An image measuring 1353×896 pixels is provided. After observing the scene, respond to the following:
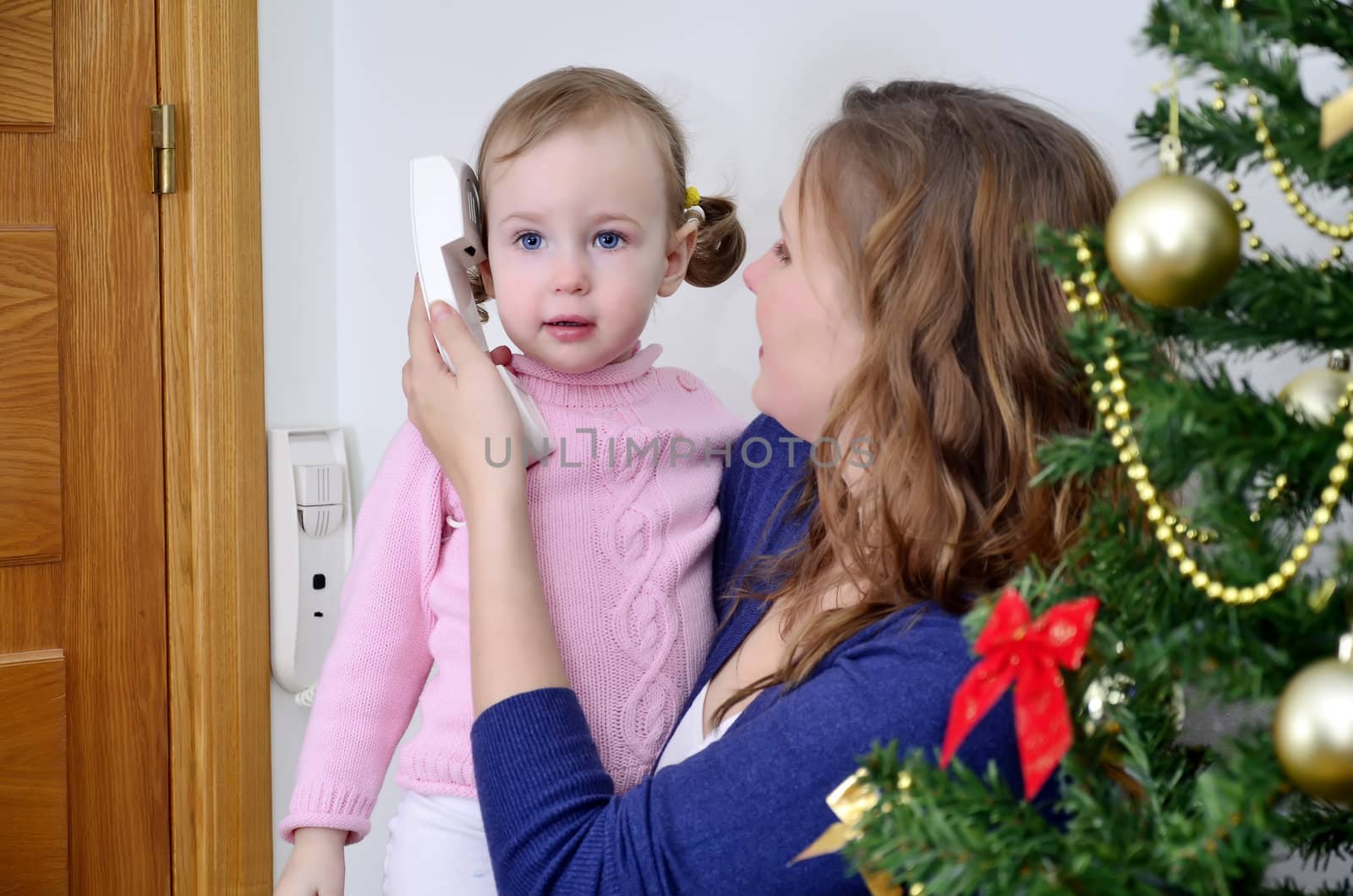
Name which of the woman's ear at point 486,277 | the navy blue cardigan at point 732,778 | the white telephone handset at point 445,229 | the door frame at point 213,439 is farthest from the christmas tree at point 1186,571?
the door frame at point 213,439

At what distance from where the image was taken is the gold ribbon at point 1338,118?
498mm

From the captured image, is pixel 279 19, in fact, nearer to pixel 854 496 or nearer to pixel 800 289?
pixel 800 289

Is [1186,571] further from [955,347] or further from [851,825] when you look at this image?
[955,347]

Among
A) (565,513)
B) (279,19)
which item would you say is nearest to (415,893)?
(565,513)

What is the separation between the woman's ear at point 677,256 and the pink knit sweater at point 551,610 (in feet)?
0.54

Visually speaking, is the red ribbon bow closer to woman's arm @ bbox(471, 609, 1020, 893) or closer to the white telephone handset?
woman's arm @ bbox(471, 609, 1020, 893)

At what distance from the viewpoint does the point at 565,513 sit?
1188 mm

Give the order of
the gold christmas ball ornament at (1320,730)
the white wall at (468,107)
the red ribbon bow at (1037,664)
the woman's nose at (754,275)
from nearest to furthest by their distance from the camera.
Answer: the gold christmas ball ornament at (1320,730) → the red ribbon bow at (1037,664) → the woman's nose at (754,275) → the white wall at (468,107)

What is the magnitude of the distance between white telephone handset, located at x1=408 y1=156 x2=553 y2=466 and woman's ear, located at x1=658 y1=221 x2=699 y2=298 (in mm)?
223

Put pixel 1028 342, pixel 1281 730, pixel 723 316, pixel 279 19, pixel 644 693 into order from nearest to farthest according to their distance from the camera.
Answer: pixel 1281 730 → pixel 1028 342 → pixel 644 693 → pixel 723 316 → pixel 279 19

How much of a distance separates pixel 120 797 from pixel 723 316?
1.12 m

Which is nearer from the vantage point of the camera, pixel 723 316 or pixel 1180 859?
pixel 1180 859

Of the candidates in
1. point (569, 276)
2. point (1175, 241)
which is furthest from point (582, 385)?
point (1175, 241)

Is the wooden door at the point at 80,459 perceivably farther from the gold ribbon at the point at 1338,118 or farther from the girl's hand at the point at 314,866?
the gold ribbon at the point at 1338,118
